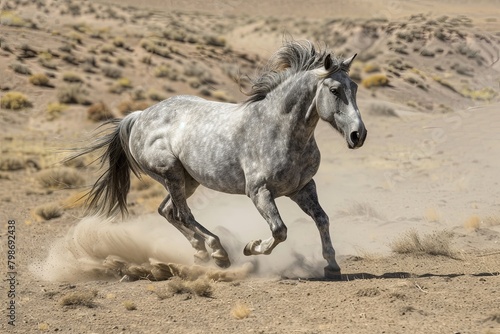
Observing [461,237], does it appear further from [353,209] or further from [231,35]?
[231,35]

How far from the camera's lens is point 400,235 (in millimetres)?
10875

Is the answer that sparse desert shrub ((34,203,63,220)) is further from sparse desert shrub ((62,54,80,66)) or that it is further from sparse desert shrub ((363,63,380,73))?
sparse desert shrub ((363,63,380,73))

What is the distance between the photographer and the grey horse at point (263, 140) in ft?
25.1

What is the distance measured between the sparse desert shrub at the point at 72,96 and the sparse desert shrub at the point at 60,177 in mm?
10518

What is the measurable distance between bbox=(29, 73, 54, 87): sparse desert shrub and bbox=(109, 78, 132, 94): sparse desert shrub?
266 cm

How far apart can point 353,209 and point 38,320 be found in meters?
6.74

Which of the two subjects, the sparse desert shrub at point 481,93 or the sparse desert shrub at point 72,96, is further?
the sparse desert shrub at point 481,93

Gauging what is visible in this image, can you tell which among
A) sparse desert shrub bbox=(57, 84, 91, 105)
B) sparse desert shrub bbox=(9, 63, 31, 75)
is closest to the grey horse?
sparse desert shrub bbox=(57, 84, 91, 105)

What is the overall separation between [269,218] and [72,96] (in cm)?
2529

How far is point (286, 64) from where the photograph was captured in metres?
8.41

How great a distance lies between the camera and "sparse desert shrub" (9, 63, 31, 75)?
1329 inches

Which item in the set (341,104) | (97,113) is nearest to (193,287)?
(341,104)

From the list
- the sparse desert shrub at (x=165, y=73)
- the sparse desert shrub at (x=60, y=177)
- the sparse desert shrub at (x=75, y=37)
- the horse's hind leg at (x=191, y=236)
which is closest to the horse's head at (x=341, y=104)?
the horse's hind leg at (x=191, y=236)

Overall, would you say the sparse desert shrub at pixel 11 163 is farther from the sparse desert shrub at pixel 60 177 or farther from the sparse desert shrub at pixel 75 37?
the sparse desert shrub at pixel 75 37
